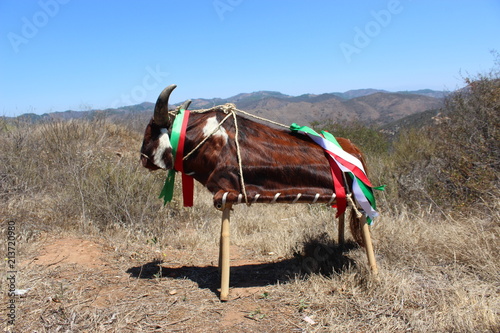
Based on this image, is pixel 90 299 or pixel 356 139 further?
pixel 356 139

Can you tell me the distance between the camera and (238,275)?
3.82 metres

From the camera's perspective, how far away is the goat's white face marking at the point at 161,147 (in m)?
3.19

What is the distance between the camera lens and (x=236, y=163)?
315 cm

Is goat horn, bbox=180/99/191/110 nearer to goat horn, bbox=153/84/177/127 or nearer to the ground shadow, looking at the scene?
goat horn, bbox=153/84/177/127

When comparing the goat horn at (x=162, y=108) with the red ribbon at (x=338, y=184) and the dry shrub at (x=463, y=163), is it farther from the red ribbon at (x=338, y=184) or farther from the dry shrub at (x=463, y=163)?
the dry shrub at (x=463, y=163)

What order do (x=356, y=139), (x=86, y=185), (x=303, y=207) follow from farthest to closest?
(x=356, y=139)
(x=303, y=207)
(x=86, y=185)

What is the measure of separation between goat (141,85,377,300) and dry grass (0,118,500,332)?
1.27ft

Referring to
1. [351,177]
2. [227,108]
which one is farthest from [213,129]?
[351,177]

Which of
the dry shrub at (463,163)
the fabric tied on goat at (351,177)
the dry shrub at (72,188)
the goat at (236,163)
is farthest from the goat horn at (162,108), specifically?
the dry shrub at (463,163)

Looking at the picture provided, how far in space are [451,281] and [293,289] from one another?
53.7 inches

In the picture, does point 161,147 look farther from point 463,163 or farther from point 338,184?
point 463,163

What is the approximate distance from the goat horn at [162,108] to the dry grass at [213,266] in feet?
4.85

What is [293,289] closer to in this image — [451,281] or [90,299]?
[451,281]

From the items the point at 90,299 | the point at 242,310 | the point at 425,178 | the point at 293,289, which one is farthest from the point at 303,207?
the point at 90,299
